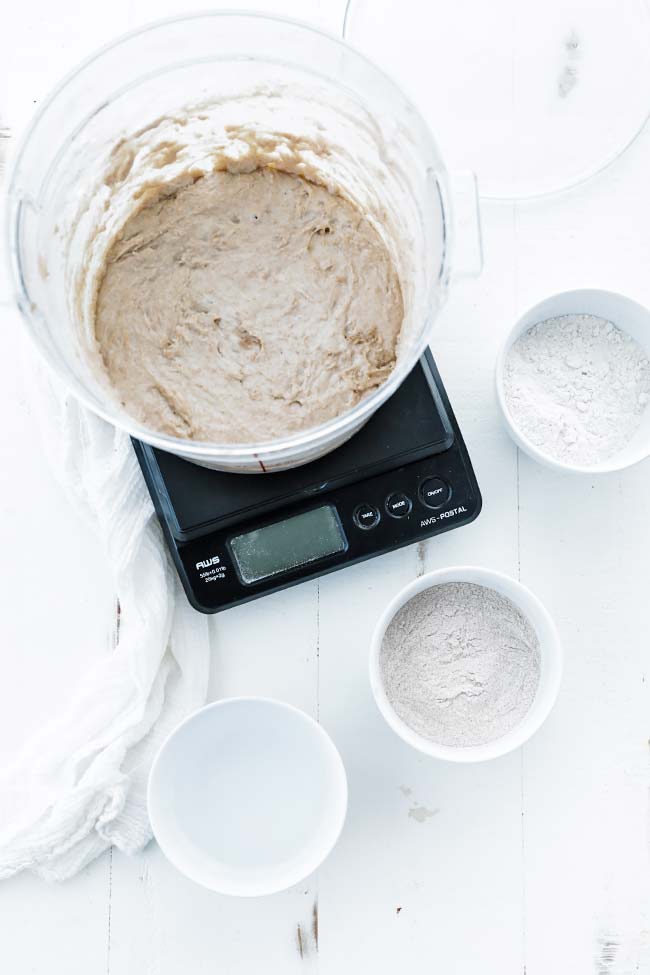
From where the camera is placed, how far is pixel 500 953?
0.93 m

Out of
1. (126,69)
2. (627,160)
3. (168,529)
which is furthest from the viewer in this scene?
(627,160)

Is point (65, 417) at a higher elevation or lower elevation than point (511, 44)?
lower

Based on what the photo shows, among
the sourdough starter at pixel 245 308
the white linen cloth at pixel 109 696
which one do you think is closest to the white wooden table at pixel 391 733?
the white linen cloth at pixel 109 696

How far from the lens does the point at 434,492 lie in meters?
0.86

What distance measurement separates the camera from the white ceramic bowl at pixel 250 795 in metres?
0.83

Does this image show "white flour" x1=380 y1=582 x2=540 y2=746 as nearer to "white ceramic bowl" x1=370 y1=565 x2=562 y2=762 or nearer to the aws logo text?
"white ceramic bowl" x1=370 y1=565 x2=562 y2=762

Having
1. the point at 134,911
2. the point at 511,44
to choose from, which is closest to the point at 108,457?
the point at 134,911

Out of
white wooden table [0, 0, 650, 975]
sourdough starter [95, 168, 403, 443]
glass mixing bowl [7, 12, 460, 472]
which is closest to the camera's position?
glass mixing bowl [7, 12, 460, 472]

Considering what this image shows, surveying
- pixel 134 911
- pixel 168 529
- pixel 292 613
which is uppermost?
pixel 168 529

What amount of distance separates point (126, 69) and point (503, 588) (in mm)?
556

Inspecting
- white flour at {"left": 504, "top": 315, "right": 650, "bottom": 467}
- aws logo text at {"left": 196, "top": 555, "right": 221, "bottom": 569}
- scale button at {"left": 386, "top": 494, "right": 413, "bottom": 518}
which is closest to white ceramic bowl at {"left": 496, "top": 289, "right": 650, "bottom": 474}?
white flour at {"left": 504, "top": 315, "right": 650, "bottom": 467}

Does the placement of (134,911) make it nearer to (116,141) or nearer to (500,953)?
(500,953)

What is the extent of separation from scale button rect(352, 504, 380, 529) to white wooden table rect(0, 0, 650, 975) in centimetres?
7

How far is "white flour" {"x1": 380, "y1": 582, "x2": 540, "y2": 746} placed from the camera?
86cm
